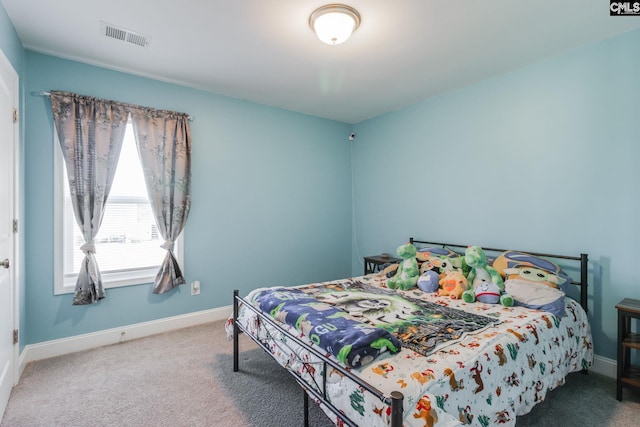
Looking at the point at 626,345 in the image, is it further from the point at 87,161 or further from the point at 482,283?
the point at 87,161

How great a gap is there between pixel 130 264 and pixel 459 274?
125 inches

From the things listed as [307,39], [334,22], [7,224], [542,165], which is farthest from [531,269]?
[7,224]

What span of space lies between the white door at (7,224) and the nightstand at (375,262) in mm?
3334

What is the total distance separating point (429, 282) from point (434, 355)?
134 cm

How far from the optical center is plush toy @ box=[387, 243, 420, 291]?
2.92 m

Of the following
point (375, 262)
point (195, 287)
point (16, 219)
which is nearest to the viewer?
point (16, 219)

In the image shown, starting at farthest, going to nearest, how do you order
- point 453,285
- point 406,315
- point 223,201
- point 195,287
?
point 223,201 → point 195,287 → point 453,285 → point 406,315

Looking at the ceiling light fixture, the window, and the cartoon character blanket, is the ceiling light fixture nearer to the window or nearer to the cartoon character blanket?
the cartoon character blanket

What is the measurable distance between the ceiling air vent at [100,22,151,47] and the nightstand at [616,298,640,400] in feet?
13.1

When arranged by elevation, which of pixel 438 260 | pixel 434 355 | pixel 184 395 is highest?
pixel 438 260

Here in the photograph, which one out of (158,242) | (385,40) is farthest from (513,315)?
(158,242)

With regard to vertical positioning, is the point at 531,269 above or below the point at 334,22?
below

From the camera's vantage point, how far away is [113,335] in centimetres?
295

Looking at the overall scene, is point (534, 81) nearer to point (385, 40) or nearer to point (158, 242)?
point (385, 40)
